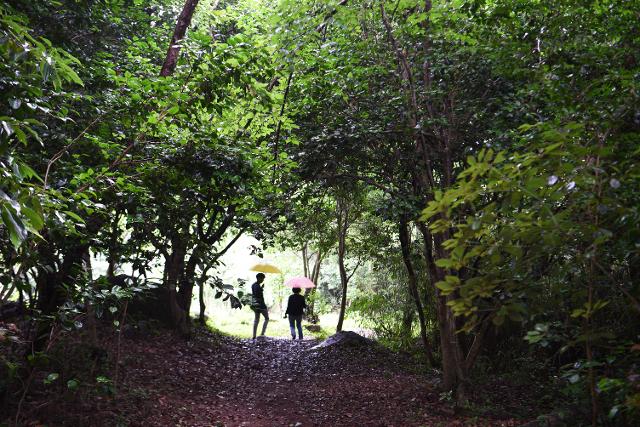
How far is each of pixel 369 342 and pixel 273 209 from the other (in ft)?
→ 15.7

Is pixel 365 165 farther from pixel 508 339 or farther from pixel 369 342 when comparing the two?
pixel 369 342

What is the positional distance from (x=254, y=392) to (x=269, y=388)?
0.42 meters

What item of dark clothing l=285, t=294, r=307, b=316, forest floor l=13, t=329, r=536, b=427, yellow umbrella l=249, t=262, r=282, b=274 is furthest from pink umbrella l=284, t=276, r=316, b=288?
forest floor l=13, t=329, r=536, b=427

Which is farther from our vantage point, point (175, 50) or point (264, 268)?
point (264, 268)

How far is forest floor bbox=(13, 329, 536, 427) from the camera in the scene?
618cm

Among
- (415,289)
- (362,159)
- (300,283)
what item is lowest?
(415,289)

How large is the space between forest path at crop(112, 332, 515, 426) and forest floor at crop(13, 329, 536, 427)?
16 millimetres

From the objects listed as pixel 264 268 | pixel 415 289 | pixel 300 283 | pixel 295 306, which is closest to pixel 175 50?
pixel 415 289

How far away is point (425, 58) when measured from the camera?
7344 millimetres

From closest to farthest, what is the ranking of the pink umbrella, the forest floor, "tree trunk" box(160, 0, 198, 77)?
"tree trunk" box(160, 0, 198, 77) < the forest floor < the pink umbrella

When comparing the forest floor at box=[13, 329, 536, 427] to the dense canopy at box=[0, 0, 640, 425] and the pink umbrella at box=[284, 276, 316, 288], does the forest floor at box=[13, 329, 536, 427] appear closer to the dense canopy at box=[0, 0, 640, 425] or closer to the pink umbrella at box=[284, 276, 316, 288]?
the dense canopy at box=[0, 0, 640, 425]

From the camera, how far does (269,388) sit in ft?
30.5

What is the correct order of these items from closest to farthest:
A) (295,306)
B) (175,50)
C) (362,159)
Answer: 1. (175,50)
2. (362,159)
3. (295,306)

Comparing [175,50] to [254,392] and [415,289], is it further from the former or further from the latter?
[415,289]
